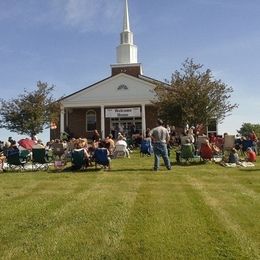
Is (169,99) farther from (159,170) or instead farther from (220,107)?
(159,170)

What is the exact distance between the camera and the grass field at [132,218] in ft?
22.0

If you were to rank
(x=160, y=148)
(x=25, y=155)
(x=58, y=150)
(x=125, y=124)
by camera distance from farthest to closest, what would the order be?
(x=125, y=124) → (x=58, y=150) → (x=25, y=155) → (x=160, y=148)

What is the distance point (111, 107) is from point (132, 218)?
1280 inches

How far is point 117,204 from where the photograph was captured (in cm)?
947

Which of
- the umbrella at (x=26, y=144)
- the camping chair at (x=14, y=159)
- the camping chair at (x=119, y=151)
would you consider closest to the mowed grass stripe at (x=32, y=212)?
the camping chair at (x=14, y=159)

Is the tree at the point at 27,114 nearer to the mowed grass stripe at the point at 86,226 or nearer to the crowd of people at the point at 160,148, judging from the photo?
the crowd of people at the point at 160,148

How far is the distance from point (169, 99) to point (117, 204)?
62.8 feet

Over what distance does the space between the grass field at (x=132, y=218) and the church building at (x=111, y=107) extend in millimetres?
26386

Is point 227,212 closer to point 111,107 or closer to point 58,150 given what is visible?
point 58,150

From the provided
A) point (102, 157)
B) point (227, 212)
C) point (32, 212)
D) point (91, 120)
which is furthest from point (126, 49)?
point (227, 212)

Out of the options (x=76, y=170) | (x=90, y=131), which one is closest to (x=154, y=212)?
(x=76, y=170)

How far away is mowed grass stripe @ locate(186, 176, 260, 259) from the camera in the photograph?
6672 millimetres

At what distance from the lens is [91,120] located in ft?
141

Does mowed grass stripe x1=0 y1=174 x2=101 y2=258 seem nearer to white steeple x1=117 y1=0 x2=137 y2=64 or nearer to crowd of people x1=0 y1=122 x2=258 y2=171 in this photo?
crowd of people x1=0 y1=122 x2=258 y2=171
